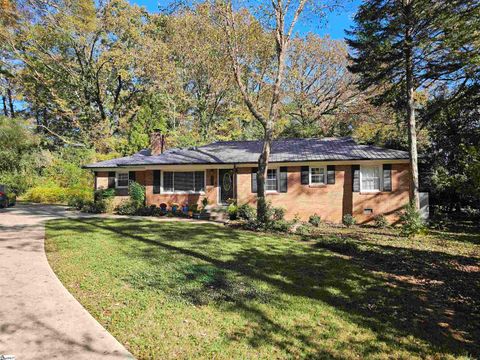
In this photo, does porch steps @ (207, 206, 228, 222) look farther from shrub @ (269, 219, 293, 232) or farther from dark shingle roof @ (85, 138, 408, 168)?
shrub @ (269, 219, 293, 232)

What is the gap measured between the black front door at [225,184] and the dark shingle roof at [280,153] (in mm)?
969

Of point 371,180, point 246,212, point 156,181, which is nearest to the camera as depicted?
point 246,212

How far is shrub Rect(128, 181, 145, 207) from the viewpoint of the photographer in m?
18.2

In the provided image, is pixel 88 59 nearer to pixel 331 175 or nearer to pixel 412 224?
pixel 331 175

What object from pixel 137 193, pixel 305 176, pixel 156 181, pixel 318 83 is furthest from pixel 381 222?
A: pixel 318 83

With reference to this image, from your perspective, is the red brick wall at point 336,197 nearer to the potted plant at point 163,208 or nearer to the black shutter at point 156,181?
the potted plant at point 163,208

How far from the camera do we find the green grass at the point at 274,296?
153 inches

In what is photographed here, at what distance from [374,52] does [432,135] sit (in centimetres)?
791

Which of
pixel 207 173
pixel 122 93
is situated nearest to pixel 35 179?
pixel 122 93

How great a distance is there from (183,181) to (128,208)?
3.62m

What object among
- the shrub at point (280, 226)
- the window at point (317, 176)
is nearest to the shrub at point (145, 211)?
the shrub at point (280, 226)

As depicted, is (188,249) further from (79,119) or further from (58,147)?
(58,147)

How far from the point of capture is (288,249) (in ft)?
30.4

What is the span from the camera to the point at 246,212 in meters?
15.5
